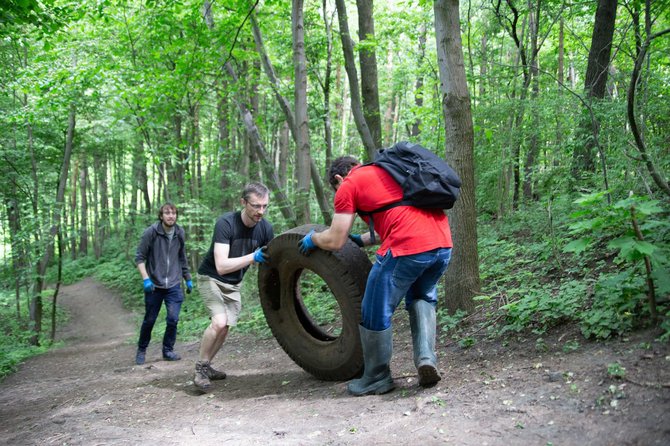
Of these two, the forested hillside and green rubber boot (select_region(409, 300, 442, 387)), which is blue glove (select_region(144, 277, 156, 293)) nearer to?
the forested hillside

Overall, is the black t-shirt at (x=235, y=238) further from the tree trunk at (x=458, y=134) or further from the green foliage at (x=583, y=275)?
the green foliage at (x=583, y=275)

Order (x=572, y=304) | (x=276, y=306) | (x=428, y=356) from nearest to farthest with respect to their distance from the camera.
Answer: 1. (x=428, y=356)
2. (x=572, y=304)
3. (x=276, y=306)

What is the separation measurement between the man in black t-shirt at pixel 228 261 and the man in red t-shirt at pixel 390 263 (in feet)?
3.95

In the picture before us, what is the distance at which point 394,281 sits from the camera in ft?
11.3

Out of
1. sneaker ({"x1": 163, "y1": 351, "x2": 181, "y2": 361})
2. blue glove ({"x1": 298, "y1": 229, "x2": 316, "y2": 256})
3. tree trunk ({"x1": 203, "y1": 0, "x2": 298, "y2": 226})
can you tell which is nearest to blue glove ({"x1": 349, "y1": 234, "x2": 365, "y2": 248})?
blue glove ({"x1": 298, "y1": 229, "x2": 316, "y2": 256})

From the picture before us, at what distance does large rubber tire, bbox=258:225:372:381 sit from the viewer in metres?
3.94

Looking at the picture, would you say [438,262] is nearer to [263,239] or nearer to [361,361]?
[361,361]

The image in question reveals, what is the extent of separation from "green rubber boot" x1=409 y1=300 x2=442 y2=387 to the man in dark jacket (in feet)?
12.7

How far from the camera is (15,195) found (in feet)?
45.1

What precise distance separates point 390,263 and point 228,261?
1.87 metres

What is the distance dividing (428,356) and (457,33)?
297cm

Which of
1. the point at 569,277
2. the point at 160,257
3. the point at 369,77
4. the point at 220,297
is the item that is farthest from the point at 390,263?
the point at 369,77

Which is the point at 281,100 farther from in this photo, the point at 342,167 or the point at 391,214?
the point at 391,214

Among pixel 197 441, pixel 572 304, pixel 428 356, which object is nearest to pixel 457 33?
pixel 572 304
